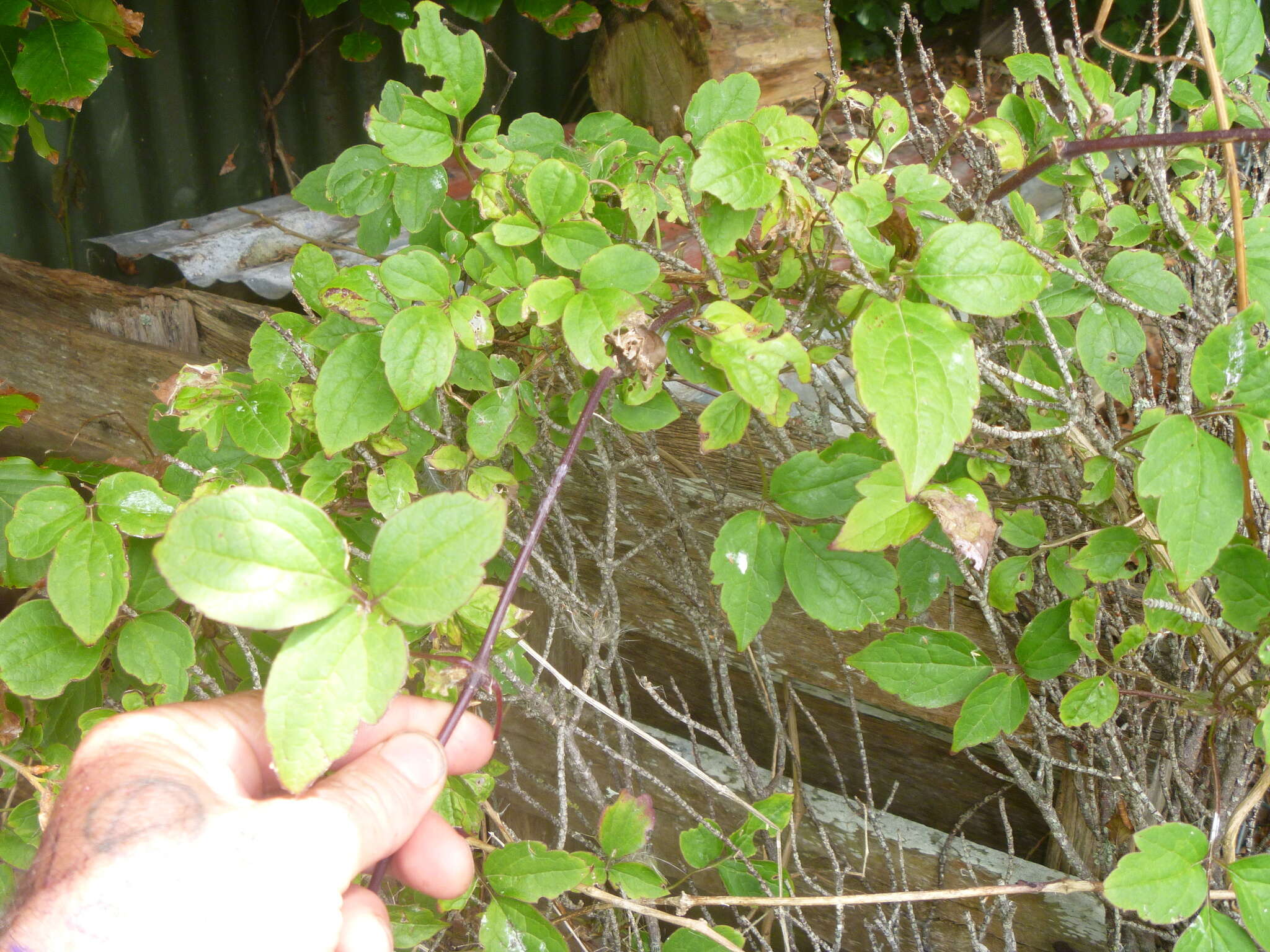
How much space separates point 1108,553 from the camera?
3.27ft

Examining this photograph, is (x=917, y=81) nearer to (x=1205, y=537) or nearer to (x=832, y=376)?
(x=832, y=376)

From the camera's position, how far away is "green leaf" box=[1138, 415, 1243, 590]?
839mm

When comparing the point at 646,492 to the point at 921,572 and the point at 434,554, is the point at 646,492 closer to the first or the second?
the point at 921,572

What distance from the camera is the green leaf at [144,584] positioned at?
1.21 m

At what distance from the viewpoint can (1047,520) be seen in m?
1.24

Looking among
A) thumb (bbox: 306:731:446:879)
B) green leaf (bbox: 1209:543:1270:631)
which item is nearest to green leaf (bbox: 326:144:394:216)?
thumb (bbox: 306:731:446:879)

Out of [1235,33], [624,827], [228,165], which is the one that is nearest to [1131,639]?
[624,827]

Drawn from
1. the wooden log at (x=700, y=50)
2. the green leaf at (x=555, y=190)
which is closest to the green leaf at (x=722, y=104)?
the green leaf at (x=555, y=190)

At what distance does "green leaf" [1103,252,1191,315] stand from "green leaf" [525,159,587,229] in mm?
602

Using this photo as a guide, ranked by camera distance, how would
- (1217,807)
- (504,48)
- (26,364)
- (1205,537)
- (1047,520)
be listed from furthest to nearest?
(504,48) → (26,364) → (1047,520) → (1217,807) → (1205,537)

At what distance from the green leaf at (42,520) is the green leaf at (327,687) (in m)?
0.58

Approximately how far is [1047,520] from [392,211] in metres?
0.98

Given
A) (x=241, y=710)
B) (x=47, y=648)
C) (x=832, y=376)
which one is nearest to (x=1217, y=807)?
(x=832, y=376)

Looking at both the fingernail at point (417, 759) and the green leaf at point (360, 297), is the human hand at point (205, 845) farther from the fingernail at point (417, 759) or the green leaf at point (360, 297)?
the green leaf at point (360, 297)
